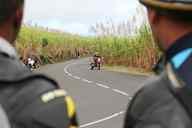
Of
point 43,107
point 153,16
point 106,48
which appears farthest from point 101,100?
Answer: point 106,48

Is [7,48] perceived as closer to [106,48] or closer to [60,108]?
[60,108]

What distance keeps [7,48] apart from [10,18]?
3.9 inches

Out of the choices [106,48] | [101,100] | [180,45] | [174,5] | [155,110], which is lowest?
[106,48]

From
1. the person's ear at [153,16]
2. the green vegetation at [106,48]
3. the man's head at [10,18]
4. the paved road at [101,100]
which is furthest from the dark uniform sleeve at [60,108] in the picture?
the green vegetation at [106,48]

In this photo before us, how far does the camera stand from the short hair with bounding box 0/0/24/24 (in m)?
2.22

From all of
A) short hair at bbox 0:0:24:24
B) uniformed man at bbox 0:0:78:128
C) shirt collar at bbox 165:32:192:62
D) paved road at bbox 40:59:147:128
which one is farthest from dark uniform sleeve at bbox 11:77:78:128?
paved road at bbox 40:59:147:128

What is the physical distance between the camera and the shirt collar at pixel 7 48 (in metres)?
2.22

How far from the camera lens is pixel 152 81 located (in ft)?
7.33

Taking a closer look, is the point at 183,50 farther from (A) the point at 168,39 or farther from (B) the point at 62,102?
(B) the point at 62,102

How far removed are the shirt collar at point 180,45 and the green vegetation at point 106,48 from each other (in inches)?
1096

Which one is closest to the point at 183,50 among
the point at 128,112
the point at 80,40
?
the point at 128,112

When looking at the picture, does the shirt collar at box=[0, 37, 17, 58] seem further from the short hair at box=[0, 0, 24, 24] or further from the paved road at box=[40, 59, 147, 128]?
the paved road at box=[40, 59, 147, 128]

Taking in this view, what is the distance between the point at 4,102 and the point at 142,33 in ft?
117

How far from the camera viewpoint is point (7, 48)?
2.24 metres
